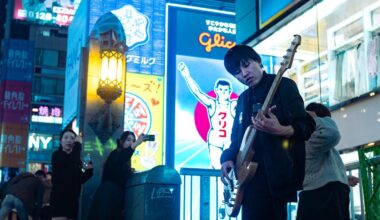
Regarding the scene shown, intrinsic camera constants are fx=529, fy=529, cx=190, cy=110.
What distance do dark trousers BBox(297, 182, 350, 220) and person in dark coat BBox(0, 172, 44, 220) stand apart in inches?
174

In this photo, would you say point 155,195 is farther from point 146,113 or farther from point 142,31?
point 142,31

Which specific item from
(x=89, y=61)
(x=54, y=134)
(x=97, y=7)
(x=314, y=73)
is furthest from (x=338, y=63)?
(x=54, y=134)

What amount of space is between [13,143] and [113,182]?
2922 cm

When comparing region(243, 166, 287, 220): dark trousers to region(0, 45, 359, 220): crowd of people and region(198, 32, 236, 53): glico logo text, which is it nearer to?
region(0, 45, 359, 220): crowd of people

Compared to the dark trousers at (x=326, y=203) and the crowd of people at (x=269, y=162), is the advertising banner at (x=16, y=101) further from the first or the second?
the dark trousers at (x=326, y=203)

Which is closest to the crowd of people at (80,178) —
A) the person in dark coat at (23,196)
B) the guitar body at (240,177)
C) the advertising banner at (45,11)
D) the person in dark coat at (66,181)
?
the person in dark coat at (66,181)

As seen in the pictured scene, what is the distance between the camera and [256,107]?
2477mm

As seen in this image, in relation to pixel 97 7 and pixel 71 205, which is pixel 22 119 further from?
pixel 71 205

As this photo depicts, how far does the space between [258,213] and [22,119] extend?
107 feet

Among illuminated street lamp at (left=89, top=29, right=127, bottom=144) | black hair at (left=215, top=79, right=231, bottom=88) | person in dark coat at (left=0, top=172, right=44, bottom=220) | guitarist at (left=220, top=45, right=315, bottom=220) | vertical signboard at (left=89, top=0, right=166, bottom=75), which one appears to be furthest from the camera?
black hair at (left=215, top=79, right=231, bottom=88)

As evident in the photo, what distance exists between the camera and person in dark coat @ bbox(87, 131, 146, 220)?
554 centimetres

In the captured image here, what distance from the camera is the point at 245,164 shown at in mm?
2531

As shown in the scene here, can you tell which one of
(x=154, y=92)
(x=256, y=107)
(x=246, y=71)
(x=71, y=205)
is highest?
(x=154, y=92)

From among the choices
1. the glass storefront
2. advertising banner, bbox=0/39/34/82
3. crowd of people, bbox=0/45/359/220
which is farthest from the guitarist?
advertising banner, bbox=0/39/34/82
